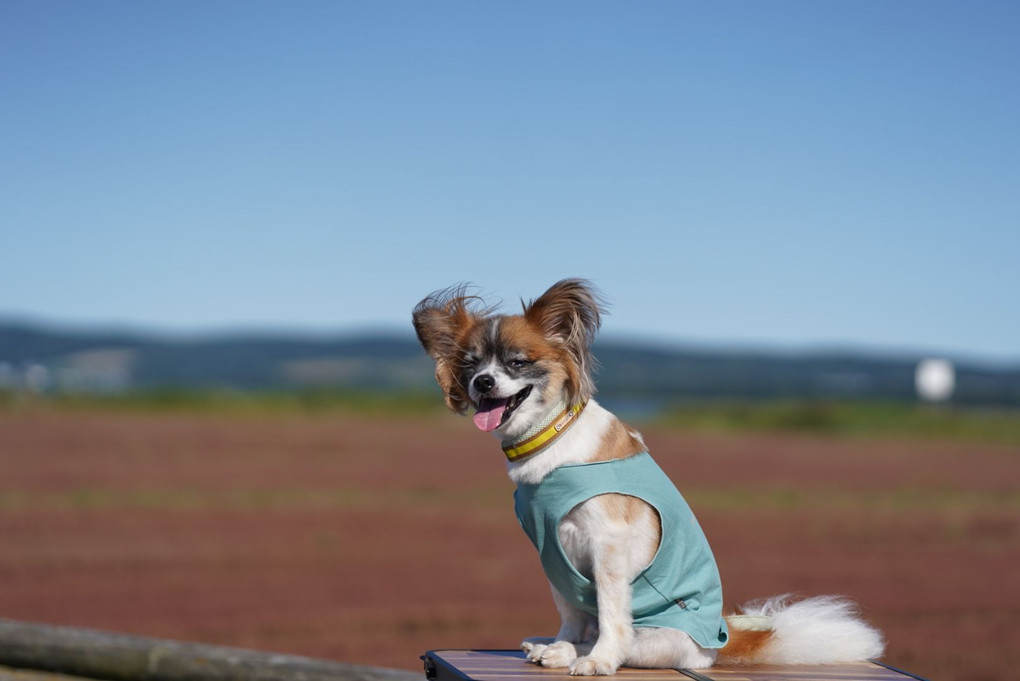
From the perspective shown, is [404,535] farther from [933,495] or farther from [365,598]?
[933,495]

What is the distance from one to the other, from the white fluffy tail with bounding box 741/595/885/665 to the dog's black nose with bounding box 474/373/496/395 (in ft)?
4.61

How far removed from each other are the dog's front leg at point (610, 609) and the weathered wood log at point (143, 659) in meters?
1.25

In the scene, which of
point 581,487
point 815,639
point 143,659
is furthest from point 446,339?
point 143,659

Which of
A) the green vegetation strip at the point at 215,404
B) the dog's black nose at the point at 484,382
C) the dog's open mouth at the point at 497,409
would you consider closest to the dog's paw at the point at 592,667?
the dog's open mouth at the point at 497,409

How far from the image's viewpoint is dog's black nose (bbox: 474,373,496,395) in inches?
133

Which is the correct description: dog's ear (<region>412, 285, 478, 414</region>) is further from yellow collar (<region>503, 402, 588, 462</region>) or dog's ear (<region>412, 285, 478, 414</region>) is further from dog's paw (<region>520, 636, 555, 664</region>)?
dog's paw (<region>520, 636, 555, 664</region>)

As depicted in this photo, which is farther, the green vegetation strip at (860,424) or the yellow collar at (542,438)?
the green vegetation strip at (860,424)

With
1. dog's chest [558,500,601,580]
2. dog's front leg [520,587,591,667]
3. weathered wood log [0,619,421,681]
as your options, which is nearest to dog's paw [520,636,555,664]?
dog's front leg [520,587,591,667]

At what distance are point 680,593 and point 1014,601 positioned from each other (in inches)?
415

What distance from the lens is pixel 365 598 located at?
12.1 m

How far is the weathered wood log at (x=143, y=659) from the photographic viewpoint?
4523mm

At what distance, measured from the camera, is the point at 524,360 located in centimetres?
345

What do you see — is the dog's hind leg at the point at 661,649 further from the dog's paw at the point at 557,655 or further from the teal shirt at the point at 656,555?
the dog's paw at the point at 557,655

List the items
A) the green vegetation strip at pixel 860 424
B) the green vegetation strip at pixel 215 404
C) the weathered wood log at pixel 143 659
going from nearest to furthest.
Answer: the weathered wood log at pixel 143 659, the green vegetation strip at pixel 860 424, the green vegetation strip at pixel 215 404
